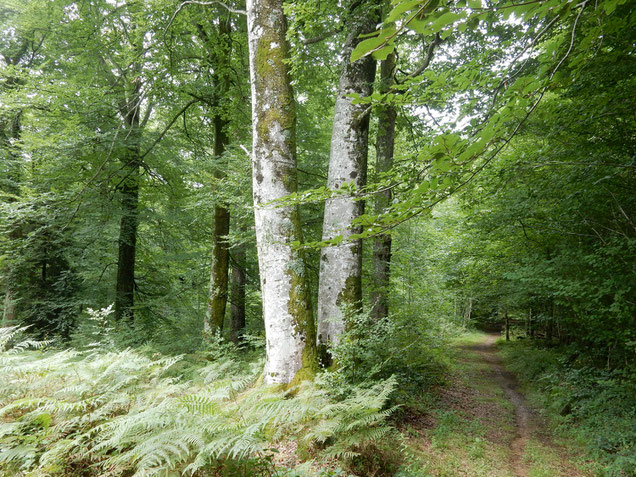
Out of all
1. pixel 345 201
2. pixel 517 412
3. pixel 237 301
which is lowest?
pixel 517 412

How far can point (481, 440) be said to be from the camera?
4.81m

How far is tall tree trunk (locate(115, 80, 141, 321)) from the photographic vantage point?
8.78m

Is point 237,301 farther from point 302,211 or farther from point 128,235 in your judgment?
→ point 302,211

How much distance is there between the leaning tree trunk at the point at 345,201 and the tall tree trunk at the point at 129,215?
232 inches

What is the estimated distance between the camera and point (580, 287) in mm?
5898

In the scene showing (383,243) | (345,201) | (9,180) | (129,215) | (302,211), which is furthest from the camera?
(129,215)

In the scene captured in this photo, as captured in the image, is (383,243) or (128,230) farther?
(128,230)

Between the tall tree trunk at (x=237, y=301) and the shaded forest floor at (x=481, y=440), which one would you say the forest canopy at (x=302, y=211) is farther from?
the shaded forest floor at (x=481, y=440)

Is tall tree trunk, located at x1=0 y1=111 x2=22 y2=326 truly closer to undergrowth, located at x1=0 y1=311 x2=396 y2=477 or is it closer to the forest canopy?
the forest canopy

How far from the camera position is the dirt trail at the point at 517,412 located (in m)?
4.56

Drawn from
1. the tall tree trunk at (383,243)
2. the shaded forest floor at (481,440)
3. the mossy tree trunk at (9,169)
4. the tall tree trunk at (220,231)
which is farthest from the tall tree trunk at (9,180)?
the shaded forest floor at (481,440)

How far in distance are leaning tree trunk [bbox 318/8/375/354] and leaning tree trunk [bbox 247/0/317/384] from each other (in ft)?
2.26

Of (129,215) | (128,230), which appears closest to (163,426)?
(129,215)

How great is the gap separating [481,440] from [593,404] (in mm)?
3517
